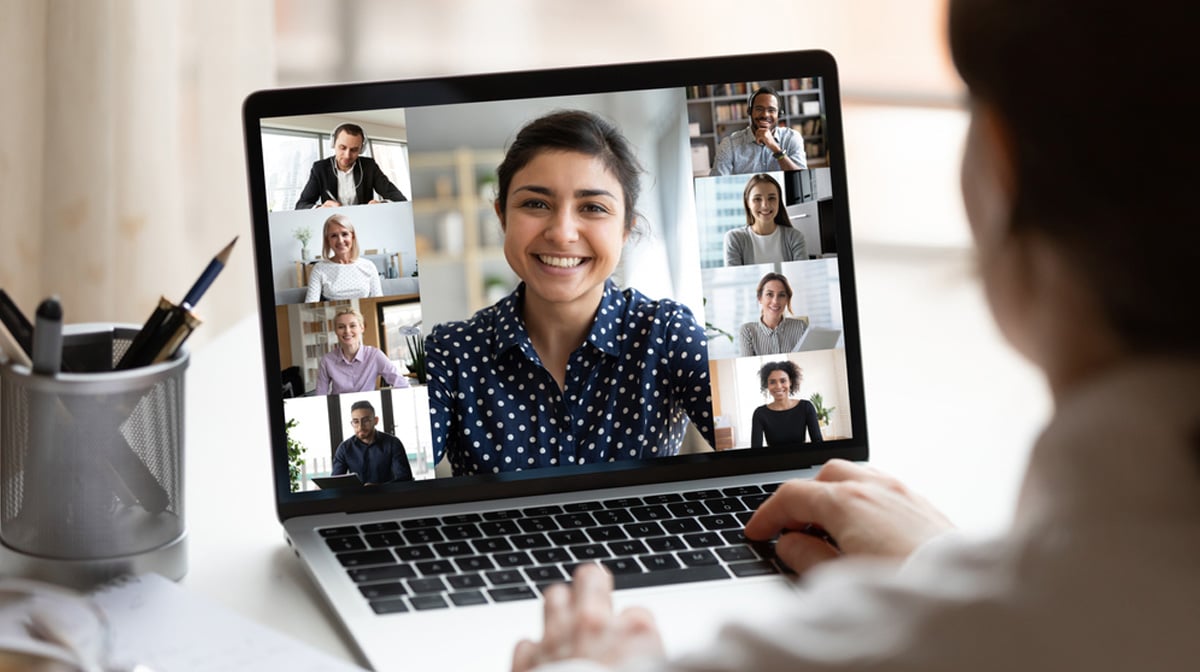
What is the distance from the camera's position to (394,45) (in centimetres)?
245

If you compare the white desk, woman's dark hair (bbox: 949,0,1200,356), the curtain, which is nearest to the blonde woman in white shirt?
woman's dark hair (bbox: 949,0,1200,356)

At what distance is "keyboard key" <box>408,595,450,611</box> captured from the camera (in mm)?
686

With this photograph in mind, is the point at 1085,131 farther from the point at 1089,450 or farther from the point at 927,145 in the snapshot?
the point at 927,145

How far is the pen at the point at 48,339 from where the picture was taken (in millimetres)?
675

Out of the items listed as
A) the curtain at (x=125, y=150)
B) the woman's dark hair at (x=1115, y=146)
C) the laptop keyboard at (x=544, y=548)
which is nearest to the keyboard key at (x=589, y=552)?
the laptop keyboard at (x=544, y=548)

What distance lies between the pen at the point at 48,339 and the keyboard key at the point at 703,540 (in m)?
0.39

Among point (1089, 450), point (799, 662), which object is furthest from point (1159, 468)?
point (799, 662)

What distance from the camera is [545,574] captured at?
2.38 feet

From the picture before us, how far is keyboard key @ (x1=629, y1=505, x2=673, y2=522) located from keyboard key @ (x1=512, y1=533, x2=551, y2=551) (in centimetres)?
7

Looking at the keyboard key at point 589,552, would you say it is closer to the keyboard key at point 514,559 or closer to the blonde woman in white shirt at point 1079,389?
the keyboard key at point 514,559

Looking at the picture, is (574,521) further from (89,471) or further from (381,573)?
(89,471)

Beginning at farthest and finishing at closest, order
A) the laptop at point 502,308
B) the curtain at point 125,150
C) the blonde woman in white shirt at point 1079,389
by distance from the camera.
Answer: the curtain at point 125,150 → the laptop at point 502,308 → the blonde woman in white shirt at point 1079,389

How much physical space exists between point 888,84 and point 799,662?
2.40m

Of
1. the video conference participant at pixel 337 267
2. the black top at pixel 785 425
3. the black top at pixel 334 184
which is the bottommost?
the black top at pixel 785 425
